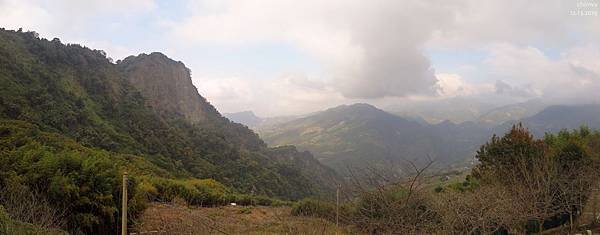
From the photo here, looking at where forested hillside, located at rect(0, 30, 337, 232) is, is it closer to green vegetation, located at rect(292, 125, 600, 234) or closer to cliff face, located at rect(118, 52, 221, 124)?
green vegetation, located at rect(292, 125, 600, 234)

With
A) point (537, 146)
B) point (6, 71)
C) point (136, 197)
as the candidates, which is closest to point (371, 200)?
point (136, 197)

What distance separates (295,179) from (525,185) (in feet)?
173

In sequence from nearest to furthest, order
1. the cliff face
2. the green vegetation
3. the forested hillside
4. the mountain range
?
the green vegetation → the forested hillside → the mountain range → the cliff face

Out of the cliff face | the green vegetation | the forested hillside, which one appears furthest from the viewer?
the cliff face

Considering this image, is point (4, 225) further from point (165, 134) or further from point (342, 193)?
point (165, 134)

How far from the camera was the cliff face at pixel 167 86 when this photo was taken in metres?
90.9

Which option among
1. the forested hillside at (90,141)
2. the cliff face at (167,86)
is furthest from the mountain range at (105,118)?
the cliff face at (167,86)

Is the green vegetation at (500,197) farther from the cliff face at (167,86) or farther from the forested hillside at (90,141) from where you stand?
the cliff face at (167,86)

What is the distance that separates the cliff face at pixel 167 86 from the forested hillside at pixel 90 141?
31.9 feet

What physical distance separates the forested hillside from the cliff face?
9.74 metres

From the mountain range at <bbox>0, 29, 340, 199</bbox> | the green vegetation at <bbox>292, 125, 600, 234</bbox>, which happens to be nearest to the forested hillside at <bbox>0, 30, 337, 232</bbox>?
the mountain range at <bbox>0, 29, 340, 199</bbox>

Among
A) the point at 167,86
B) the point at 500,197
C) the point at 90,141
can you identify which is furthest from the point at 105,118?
the point at 500,197

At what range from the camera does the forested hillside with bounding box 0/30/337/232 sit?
11.7 meters

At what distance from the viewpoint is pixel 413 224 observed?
6.86 meters
